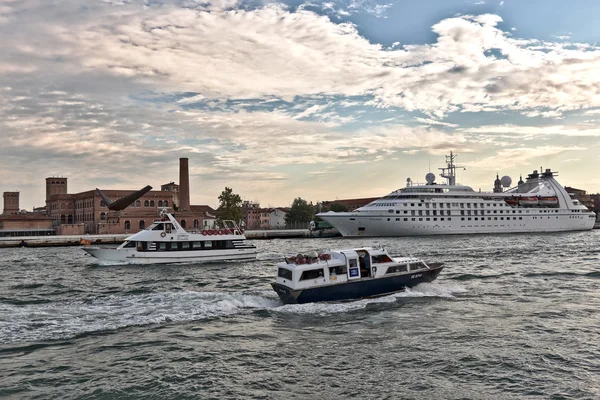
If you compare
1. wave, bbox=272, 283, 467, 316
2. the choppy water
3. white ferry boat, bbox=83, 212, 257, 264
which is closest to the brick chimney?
white ferry boat, bbox=83, 212, 257, 264

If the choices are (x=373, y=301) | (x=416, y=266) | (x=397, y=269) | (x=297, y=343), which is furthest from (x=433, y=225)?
(x=297, y=343)

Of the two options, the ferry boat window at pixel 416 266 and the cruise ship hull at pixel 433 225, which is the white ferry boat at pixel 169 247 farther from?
the cruise ship hull at pixel 433 225

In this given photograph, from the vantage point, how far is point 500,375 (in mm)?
12508

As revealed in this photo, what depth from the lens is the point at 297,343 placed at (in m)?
15.5

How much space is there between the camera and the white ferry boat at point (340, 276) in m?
20.6

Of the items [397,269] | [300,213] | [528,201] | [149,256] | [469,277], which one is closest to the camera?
[397,269]

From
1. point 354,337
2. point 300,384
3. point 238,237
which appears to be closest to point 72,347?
point 300,384

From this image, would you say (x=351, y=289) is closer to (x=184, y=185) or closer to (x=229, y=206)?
(x=229, y=206)

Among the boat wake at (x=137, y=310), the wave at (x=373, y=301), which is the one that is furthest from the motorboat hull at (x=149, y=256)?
the wave at (x=373, y=301)

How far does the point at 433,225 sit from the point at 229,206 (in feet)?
142

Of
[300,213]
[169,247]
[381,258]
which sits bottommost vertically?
[169,247]

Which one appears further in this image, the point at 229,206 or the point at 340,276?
the point at 229,206

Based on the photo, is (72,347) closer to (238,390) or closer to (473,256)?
(238,390)

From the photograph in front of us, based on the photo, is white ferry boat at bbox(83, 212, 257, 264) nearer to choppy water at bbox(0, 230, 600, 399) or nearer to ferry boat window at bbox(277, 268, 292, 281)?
choppy water at bbox(0, 230, 600, 399)
